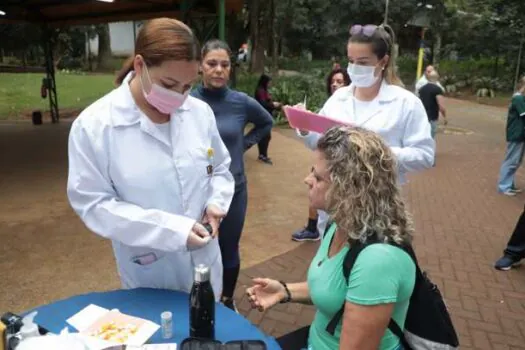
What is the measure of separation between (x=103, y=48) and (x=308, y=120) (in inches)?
1397

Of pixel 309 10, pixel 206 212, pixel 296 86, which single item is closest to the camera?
pixel 206 212

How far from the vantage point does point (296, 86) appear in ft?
52.3

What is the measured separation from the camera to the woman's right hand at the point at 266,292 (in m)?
1.96

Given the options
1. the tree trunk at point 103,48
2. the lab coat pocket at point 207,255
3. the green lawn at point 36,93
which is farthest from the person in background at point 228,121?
the tree trunk at point 103,48

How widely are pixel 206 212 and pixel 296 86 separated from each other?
14335 millimetres

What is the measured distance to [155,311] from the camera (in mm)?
1823

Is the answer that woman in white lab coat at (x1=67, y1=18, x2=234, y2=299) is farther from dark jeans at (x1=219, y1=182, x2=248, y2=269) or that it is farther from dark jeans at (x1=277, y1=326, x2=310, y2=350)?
dark jeans at (x1=219, y1=182, x2=248, y2=269)

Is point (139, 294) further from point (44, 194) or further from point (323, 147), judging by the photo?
point (44, 194)

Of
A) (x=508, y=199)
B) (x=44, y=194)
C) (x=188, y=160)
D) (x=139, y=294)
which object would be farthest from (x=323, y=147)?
(x=508, y=199)

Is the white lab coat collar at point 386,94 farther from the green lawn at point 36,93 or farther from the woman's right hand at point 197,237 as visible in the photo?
the green lawn at point 36,93

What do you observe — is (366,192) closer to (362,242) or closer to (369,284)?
(362,242)

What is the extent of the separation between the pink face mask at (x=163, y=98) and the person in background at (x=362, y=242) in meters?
0.62

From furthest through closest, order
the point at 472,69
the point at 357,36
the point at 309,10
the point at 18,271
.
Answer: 1. the point at 309,10
2. the point at 472,69
3. the point at 18,271
4. the point at 357,36

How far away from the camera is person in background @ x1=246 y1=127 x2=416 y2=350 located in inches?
60.4
